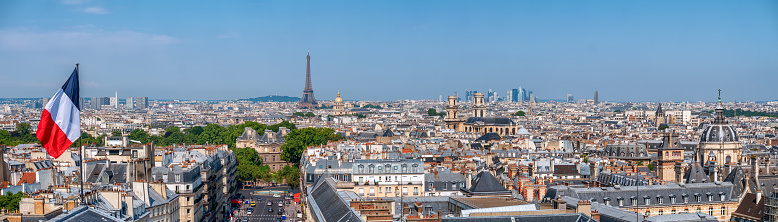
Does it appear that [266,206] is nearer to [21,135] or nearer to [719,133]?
[719,133]

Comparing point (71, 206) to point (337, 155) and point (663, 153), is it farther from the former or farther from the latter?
point (663, 153)

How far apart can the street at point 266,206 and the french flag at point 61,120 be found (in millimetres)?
33630

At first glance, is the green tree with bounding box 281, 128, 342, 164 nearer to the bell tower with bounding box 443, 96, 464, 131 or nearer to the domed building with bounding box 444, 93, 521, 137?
the domed building with bounding box 444, 93, 521, 137

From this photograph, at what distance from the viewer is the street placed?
63650 millimetres

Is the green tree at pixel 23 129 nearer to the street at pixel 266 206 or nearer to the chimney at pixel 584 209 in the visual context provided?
the street at pixel 266 206

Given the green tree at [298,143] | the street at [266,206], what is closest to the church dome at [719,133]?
the street at [266,206]

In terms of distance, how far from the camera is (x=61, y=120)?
93.1ft

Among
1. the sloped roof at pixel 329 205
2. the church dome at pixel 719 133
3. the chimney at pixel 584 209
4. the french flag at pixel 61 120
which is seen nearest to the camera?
the french flag at pixel 61 120

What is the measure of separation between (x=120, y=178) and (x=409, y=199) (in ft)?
56.1

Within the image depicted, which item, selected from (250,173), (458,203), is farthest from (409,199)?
(250,173)

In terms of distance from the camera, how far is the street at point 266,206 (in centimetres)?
6365

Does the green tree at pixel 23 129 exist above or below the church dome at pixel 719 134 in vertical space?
below

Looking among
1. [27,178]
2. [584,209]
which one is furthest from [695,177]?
[27,178]

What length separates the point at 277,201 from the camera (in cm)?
7438
